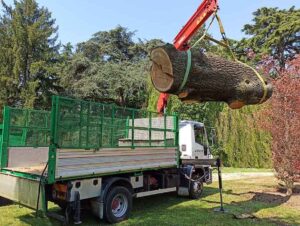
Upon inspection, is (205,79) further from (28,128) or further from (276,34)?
(276,34)

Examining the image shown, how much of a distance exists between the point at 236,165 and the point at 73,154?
17254 millimetres

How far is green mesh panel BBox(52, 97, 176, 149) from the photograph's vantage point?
249 inches

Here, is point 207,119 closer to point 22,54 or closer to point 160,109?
point 160,109

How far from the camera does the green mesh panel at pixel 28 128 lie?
7727mm

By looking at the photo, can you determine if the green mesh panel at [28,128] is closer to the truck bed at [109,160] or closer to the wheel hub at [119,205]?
the truck bed at [109,160]

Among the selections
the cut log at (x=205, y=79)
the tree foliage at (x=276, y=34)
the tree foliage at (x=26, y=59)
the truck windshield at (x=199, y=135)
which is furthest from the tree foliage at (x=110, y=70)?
the cut log at (x=205, y=79)

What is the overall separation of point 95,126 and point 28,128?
7.00 ft

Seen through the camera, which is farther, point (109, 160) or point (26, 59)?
point (26, 59)

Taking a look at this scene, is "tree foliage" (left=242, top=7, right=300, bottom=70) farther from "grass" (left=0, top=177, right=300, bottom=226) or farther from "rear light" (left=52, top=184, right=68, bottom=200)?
"rear light" (left=52, top=184, right=68, bottom=200)

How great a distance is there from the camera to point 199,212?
8.31 metres

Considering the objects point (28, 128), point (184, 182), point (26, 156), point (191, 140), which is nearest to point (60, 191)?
point (26, 156)

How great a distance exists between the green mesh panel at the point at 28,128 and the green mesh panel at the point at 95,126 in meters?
1.85

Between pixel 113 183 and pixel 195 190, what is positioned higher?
pixel 113 183

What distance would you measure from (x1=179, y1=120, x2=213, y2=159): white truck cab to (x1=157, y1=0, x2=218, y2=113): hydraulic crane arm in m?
1.23
